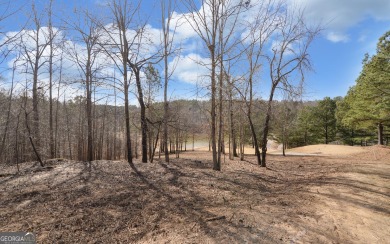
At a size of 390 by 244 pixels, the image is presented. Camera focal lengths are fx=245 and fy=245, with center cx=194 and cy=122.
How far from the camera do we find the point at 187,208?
191 inches

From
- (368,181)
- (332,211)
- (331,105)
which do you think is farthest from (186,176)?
(331,105)

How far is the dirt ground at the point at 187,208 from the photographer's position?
3764 mm

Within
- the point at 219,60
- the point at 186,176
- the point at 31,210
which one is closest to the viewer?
the point at 31,210

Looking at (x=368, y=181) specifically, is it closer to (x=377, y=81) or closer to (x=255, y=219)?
(x=255, y=219)

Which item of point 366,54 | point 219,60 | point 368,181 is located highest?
point 366,54

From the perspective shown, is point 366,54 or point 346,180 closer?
point 346,180

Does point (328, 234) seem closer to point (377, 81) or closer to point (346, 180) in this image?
point (346, 180)

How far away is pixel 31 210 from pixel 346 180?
8.78m

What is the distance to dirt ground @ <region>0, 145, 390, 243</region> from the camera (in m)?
3.76

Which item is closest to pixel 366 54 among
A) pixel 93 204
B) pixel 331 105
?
pixel 331 105

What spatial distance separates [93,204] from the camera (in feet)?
16.3

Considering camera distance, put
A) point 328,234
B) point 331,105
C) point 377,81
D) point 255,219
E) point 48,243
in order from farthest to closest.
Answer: point 331,105, point 377,81, point 255,219, point 328,234, point 48,243

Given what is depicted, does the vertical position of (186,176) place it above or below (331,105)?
below

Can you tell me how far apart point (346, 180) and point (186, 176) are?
5.26m
